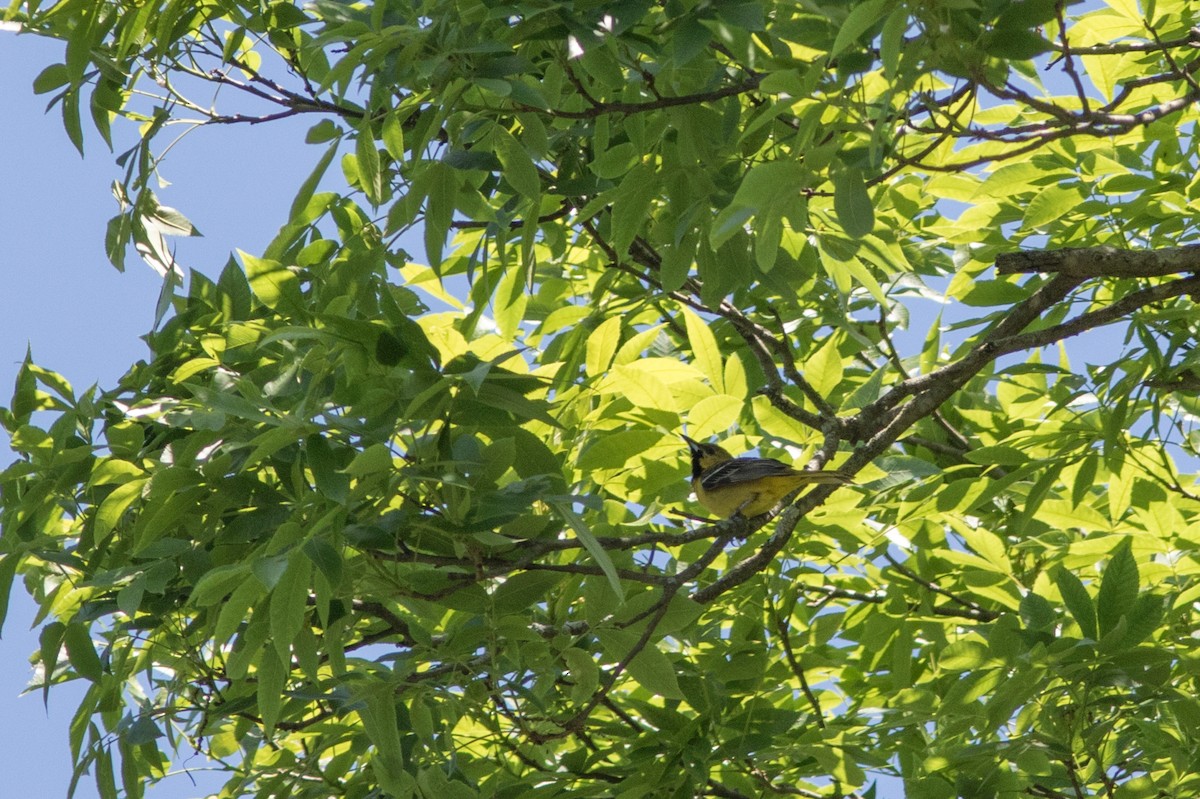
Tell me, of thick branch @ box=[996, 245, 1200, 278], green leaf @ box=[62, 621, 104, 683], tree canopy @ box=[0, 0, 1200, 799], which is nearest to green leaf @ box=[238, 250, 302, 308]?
tree canopy @ box=[0, 0, 1200, 799]

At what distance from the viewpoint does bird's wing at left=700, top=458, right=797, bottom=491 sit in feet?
18.3

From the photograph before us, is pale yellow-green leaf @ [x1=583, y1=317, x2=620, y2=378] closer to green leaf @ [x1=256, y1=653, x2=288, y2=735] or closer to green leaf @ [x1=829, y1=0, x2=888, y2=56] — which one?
green leaf @ [x1=256, y1=653, x2=288, y2=735]

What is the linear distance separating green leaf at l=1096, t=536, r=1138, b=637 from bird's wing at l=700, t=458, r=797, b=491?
1853 millimetres

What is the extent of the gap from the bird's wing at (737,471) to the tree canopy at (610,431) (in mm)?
229

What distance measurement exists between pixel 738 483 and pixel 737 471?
61mm

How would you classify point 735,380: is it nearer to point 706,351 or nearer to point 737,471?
point 706,351

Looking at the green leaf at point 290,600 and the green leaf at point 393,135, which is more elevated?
the green leaf at point 393,135

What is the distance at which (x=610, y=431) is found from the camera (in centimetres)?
452

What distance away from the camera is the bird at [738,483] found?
548cm

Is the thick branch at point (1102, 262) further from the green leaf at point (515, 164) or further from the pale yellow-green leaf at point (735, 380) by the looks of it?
the green leaf at point (515, 164)

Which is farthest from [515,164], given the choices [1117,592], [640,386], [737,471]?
[737,471]

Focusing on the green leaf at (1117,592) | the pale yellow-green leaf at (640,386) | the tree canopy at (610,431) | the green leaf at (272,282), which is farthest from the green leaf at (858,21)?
the green leaf at (272,282)

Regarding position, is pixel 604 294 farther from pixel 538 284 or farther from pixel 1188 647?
pixel 1188 647

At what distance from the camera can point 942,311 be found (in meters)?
5.91
